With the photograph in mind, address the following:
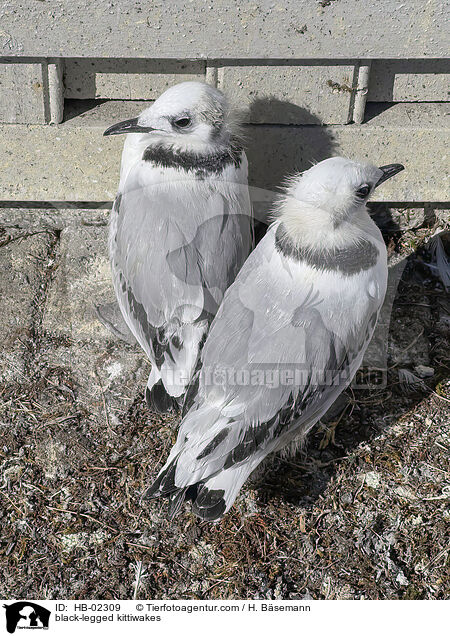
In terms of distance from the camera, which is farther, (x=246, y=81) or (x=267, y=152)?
(x=267, y=152)

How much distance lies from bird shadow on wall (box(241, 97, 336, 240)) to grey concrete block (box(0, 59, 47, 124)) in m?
0.91

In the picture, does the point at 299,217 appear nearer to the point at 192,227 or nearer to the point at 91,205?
the point at 192,227

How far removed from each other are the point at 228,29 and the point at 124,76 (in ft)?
1.75

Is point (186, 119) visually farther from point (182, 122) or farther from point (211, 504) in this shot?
point (211, 504)

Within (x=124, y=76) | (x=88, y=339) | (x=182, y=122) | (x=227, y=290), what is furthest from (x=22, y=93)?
(x=227, y=290)

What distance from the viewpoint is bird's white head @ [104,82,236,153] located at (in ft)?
9.08

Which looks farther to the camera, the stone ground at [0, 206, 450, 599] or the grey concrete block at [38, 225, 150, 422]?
the grey concrete block at [38, 225, 150, 422]

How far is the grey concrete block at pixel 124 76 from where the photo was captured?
314 centimetres

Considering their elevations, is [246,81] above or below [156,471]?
above

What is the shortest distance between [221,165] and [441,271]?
127cm

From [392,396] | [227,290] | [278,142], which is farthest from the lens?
[278,142]

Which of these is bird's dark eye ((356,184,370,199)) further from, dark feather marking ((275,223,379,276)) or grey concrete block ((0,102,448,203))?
grey concrete block ((0,102,448,203))

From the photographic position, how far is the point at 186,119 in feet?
9.15

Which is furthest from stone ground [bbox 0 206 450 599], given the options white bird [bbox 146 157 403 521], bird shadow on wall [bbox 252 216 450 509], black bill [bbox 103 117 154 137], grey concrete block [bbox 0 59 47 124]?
black bill [bbox 103 117 154 137]
